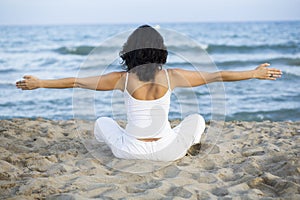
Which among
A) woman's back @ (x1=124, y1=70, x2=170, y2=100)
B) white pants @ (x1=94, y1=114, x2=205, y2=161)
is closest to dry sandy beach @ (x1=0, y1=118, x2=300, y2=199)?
white pants @ (x1=94, y1=114, x2=205, y2=161)

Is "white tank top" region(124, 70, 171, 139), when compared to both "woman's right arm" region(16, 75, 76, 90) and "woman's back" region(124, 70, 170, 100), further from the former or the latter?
"woman's right arm" region(16, 75, 76, 90)

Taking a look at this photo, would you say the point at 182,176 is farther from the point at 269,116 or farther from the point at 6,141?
the point at 269,116

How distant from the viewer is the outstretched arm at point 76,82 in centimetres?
388

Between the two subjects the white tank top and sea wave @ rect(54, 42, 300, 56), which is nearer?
the white tank top

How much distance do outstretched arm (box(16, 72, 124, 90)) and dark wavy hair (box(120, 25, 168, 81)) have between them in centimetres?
21

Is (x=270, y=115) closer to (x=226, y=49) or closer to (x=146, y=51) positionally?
(x=146, y=51)

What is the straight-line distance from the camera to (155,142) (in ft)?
13.0

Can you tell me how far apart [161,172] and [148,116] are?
540 millimetres

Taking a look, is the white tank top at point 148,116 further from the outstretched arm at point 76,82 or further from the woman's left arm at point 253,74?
the woman's left arm at point 253,74

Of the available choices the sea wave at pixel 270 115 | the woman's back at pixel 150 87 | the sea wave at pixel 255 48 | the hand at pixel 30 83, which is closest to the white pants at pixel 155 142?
the woman's back at pixel 150 87

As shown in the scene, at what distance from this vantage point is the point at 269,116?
26.0ft

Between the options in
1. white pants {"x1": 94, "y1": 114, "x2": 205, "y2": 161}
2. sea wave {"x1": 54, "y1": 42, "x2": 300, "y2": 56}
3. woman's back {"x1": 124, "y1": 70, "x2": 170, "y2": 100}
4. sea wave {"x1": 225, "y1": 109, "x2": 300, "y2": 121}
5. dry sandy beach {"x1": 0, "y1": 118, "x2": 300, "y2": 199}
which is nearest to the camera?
dry sandy beach {"x1": 0, "y1": 118, "x2": 300, "y2": 199}

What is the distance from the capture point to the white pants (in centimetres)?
398

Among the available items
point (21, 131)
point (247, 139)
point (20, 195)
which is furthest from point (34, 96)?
point (20, 195)
